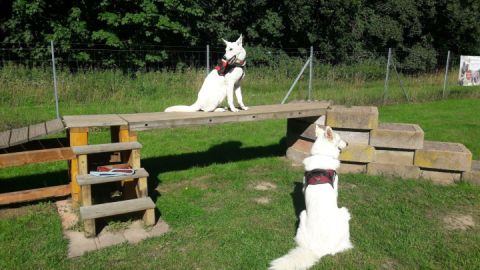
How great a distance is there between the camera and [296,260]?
11.5ft

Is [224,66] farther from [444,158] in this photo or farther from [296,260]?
[444,158]

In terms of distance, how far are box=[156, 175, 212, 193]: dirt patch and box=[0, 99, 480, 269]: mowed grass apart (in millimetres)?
15

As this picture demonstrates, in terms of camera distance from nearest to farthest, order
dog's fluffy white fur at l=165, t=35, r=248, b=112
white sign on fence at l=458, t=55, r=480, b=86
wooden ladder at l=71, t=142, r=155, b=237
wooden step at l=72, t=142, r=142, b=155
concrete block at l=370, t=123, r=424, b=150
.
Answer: wooden ladder at l=71, t=142, r=155, b=237 < wooden step at l=72, t=142, r=142, b=155 < dog's fluffy white fur at l=165, t=35, r=248, b=112 < concrete block at l=370, t=123, r=424, b=150 < white sign on fence at l=458, t=55, r=480, b=86

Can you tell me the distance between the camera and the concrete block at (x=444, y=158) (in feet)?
19.6

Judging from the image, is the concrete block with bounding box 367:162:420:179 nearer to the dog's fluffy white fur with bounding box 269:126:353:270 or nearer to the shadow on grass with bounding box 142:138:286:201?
the shadow on grass with bounding box 142:138:286:201

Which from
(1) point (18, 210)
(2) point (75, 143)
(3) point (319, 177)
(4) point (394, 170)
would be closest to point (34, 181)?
(1) point (18, 210)

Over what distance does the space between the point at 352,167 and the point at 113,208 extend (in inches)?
157

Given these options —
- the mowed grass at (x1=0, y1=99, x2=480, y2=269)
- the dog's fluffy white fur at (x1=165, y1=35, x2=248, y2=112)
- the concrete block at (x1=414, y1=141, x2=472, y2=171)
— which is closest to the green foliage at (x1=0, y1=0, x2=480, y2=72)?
the mowed grass at (x1=0, y1=99, x2=480, y2=269)

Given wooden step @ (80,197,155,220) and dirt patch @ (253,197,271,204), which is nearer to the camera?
wooden step @ (80,197,155,220)

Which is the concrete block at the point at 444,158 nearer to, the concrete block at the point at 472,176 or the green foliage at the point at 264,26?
the concrete block at the point at 472,176

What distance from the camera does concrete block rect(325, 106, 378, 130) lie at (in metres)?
6.24

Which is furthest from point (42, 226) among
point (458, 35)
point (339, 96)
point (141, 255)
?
point (458, 35)

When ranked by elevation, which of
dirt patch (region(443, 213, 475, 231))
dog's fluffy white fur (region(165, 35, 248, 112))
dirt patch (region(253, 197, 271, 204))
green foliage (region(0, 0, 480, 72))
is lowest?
dirt patch (region(443, 213, 475, 231))

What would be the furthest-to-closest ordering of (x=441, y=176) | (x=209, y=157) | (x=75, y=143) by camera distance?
(x=209, y=157)
(x=441, y=176)
(x=75, y=143)
